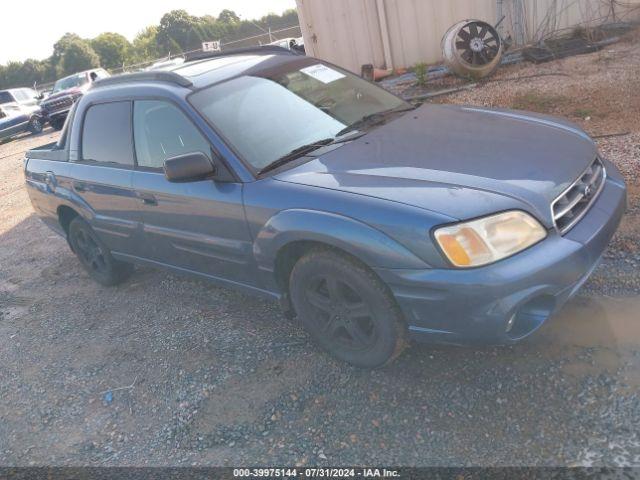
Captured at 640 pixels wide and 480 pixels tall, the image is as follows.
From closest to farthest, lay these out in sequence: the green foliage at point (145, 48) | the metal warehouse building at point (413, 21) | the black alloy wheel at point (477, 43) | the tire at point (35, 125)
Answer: the black alloy wheel at point (477, 43), the metal warehouse building at point (413, 21), the tire at point (35, 125), the green foliage at point (145, 48)

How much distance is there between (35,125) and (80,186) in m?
17.0

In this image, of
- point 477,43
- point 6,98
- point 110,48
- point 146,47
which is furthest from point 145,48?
point 477,43

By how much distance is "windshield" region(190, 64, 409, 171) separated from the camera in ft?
10.5

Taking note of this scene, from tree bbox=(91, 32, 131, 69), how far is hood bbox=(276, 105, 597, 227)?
49.4 metres

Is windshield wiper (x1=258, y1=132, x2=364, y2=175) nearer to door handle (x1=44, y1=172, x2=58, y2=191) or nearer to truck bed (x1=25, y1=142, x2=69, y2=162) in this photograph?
truck bed (x1=25, y1=142, x2=69, y2=162)

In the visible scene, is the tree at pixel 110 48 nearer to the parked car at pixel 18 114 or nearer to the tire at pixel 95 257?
the parked car at pixel 18 114

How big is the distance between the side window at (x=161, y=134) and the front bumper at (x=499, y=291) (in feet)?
4.94

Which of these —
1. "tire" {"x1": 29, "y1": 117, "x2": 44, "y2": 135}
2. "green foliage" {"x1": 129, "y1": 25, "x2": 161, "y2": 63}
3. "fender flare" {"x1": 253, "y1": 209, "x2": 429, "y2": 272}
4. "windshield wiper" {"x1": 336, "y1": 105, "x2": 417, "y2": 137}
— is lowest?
"tire" {"x1": 29, "y1": 117, "x2": 44, "y2": 135}

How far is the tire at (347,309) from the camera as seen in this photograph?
2.64 metres

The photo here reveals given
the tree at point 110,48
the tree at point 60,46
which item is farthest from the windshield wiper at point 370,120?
the tree at point 60,46

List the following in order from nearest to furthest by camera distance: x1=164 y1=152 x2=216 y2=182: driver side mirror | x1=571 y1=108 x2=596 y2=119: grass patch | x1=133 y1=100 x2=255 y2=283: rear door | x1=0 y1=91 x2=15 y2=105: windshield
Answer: x1=164 y1=152 x2=216 y2=182: driver side mirror
x1=133 y1=100 x2=255 y2=283: rear door
x1=571 y1=108 x2=596 y2=119: grass patch
x1=0 y1=91 x2=15 y2=105: windshield

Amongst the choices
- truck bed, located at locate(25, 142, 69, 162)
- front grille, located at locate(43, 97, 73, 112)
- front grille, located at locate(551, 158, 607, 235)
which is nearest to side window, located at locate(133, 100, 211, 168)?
truck bed, located at locate(25, 142, 69, 162)

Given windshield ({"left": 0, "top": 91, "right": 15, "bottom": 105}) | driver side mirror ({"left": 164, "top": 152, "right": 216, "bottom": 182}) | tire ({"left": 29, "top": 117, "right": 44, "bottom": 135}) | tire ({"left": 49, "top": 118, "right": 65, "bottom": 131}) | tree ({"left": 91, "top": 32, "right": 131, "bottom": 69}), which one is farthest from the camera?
tree ({"left": 91, "top": 32, "right": 131, "bottom": 69})

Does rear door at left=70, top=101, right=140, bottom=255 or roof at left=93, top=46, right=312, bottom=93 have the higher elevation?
roof at left=93, top=46, right=312, bottom=93
